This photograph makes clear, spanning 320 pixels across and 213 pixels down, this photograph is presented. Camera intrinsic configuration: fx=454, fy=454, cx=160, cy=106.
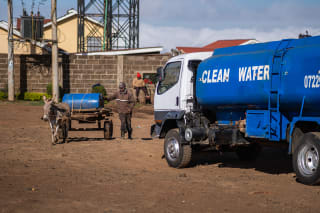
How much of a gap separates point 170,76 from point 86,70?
18.0m

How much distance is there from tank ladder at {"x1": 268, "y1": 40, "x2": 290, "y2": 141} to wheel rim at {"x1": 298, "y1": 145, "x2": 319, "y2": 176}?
0.73 metres

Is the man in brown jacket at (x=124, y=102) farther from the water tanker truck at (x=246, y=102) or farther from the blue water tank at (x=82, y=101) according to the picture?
the water tanker truck at (x=246, y=102)

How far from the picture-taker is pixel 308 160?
8789 mm

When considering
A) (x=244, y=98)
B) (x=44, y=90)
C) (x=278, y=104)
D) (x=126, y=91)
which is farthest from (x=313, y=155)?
(x=44, y=90)

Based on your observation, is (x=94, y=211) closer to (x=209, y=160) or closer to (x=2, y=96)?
(x=209, y=160)

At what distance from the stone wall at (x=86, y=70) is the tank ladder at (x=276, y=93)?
20126 mm

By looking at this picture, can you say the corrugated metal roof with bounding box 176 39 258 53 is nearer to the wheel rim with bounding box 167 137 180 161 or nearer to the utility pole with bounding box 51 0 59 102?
the utility pole with bounding box 51 0 59 102

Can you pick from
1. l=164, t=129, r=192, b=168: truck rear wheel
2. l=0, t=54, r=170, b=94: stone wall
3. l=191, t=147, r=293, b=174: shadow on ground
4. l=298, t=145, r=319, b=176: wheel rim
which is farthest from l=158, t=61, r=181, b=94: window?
l=0, t=54, r=170, b=94: stone wall

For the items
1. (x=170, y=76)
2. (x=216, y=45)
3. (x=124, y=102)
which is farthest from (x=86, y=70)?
(x=216, y=45)

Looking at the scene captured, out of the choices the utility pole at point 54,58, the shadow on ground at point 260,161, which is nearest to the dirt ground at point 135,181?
the shadow on ground at point 260,161

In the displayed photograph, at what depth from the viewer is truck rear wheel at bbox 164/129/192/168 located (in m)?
11.2

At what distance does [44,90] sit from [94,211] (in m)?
23.6

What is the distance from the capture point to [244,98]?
9945mm

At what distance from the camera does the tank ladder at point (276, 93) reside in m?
9.16
